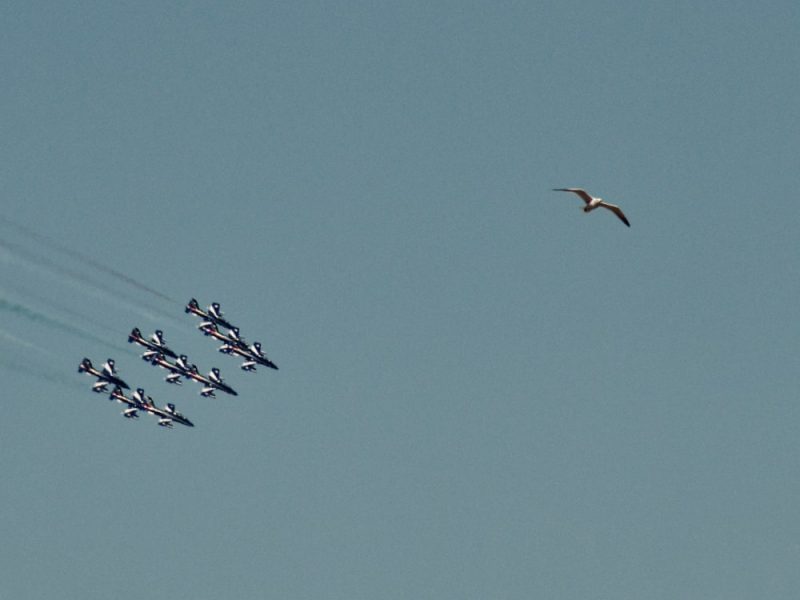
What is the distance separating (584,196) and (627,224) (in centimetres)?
514

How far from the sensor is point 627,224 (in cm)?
13288

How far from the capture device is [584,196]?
13600 cm
